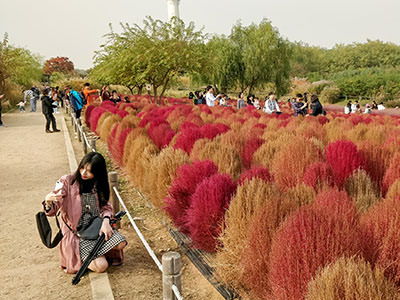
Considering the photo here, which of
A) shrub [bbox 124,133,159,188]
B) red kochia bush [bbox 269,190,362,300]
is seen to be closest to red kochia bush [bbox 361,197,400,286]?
red kochia bush [bbox 269,190,362,300]

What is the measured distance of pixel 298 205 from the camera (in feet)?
9.02

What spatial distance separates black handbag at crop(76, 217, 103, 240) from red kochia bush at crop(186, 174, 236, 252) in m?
0.93

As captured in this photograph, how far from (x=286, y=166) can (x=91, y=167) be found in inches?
80.6

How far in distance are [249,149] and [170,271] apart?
3211mm

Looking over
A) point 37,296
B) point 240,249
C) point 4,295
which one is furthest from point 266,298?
point 4,295

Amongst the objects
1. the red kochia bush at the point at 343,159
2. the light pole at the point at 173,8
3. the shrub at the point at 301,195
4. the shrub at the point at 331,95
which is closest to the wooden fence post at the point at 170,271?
the shrub at the point at 301,195

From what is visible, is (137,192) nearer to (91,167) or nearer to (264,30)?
(91,167)

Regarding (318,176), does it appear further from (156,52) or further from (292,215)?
(156,52)

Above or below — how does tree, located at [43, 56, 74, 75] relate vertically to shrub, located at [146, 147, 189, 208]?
above

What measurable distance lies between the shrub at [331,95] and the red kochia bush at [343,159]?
36.9 m

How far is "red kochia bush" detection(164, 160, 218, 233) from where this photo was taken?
12.3 ft

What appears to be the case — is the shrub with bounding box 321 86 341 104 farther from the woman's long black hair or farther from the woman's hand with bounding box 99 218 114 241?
the woman's hand with bounding box 99 218 114 241

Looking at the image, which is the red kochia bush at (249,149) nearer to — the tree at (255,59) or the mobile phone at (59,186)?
the mobile phone at (59,186)

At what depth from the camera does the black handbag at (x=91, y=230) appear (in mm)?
3463
